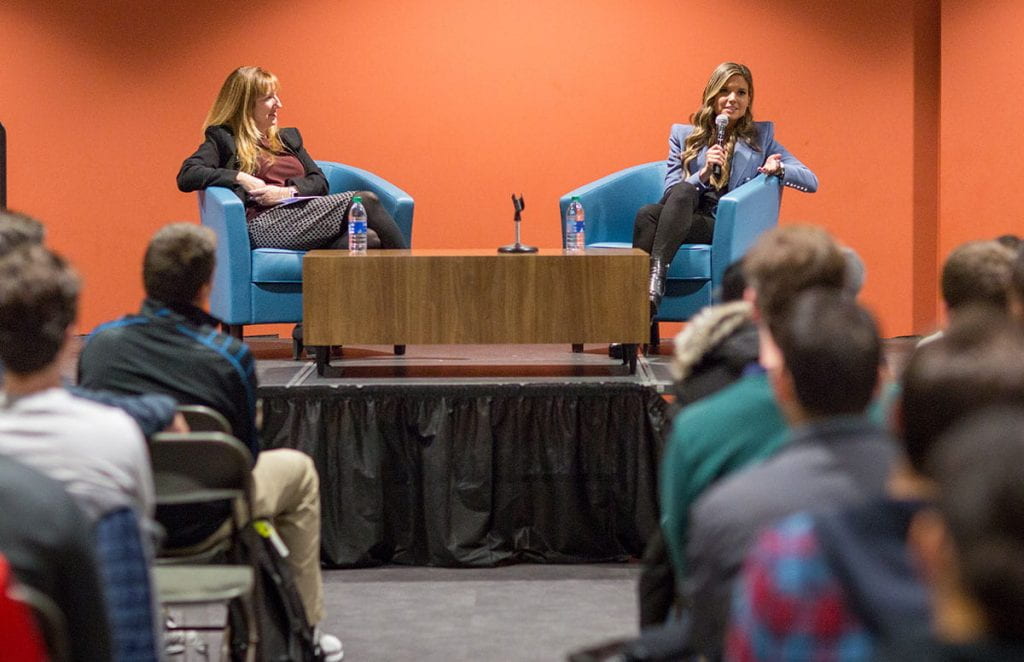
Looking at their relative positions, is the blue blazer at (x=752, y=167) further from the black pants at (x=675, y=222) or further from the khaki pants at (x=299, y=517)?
the khaki pants at (x=299, y=517)

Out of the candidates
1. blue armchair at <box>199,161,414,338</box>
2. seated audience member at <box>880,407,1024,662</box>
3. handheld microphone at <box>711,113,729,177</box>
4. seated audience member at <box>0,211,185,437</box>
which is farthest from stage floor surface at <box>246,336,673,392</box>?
seated audience member at <box>880,407,1024,662</box>

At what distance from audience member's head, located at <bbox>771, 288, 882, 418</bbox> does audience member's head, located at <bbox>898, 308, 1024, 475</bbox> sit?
25 cm

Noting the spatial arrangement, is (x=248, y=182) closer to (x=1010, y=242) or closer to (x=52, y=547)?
(x=1010, y=242)

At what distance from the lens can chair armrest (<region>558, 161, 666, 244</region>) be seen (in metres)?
6.24

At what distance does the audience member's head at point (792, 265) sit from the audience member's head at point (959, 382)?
0.81 m

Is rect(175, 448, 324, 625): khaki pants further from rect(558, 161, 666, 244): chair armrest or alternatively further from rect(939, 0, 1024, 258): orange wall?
rect(939, 0, 1024, 258): orange wall

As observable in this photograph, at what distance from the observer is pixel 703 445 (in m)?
2.15

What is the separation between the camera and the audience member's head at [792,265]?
2.24 metres

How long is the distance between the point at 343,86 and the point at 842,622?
6224 millimetres

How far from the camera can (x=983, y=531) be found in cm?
96

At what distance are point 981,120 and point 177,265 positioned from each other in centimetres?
518

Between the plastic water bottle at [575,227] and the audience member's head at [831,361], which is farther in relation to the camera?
the plastic water bottle at [575,227]

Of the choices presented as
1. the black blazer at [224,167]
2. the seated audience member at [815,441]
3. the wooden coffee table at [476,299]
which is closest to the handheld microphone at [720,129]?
the wooden coffee table at [476,299]

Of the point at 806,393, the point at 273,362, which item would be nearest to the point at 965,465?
the point at 806,393
